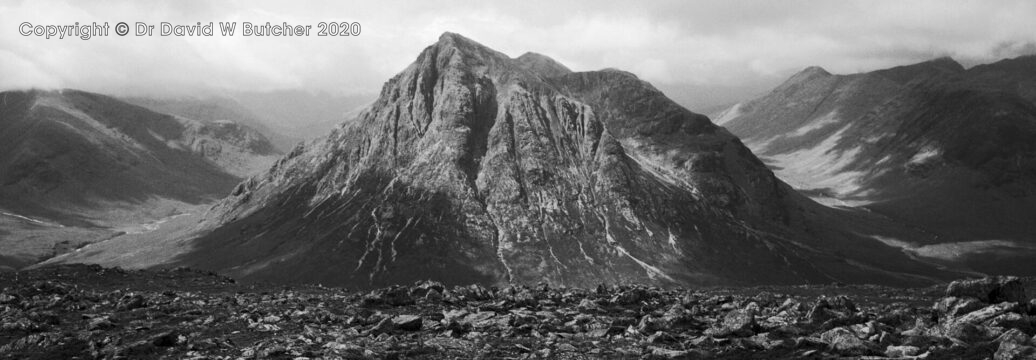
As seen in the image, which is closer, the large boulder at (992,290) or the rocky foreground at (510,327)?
the rocky foreground at (510,327)

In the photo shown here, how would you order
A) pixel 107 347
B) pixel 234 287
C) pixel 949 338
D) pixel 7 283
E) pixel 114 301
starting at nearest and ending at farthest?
pixel 949 338 → pixel 107 347 → pixel 114 301 → pixel 7 283 → pixel 234 287

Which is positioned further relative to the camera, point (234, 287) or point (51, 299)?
point (234, 287)

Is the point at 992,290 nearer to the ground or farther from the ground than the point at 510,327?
farther from the ground

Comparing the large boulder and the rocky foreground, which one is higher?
the large boulder

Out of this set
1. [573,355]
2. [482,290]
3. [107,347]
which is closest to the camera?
[573,355]

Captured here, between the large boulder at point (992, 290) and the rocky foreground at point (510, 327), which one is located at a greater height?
the large boulder at point (992, 290)

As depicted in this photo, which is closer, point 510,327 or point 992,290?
point 510,327

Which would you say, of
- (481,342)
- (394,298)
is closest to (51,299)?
(394,298)

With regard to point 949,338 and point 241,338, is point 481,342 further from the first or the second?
point 949,338
